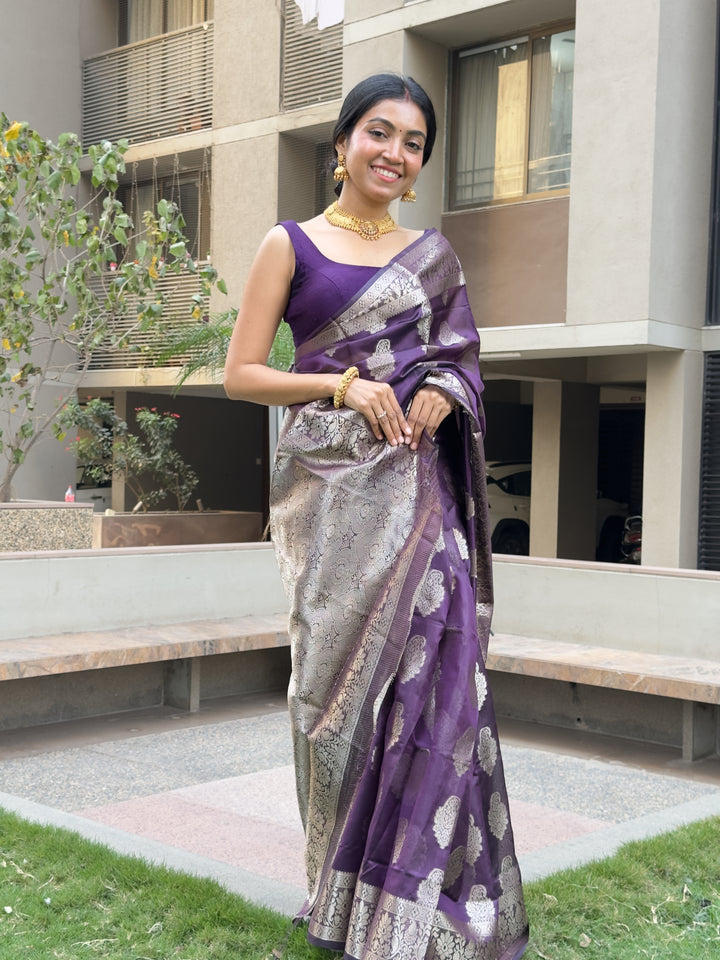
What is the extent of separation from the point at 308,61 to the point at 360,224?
13285 mm

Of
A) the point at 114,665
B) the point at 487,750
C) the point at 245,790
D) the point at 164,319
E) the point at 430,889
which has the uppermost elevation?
the point at 164,319

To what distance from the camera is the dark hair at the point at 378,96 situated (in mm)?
2893

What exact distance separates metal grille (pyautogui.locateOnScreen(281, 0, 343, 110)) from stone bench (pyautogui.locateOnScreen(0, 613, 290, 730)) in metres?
9.34

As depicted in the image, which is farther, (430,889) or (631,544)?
(631,544)

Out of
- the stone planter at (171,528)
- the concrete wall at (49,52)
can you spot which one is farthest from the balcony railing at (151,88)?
the stone planter at (171,528)

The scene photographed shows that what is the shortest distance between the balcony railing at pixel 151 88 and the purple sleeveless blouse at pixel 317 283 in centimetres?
1481

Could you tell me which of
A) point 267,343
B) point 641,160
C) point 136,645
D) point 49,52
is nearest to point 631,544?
point 641,160

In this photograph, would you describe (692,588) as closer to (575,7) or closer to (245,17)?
(575,7)

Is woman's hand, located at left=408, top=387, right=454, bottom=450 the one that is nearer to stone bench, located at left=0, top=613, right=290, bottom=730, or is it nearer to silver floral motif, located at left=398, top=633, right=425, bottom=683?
silver floral motif, located at left=398, top=633, right=425, bottom=683

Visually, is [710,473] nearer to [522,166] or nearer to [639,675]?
[522,166]

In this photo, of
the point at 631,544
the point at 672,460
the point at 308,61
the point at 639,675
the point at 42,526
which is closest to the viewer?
the point at 639,675

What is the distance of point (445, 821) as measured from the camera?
2695mm

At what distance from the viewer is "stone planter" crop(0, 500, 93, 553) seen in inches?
390

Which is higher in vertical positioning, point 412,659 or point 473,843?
point 412,659
